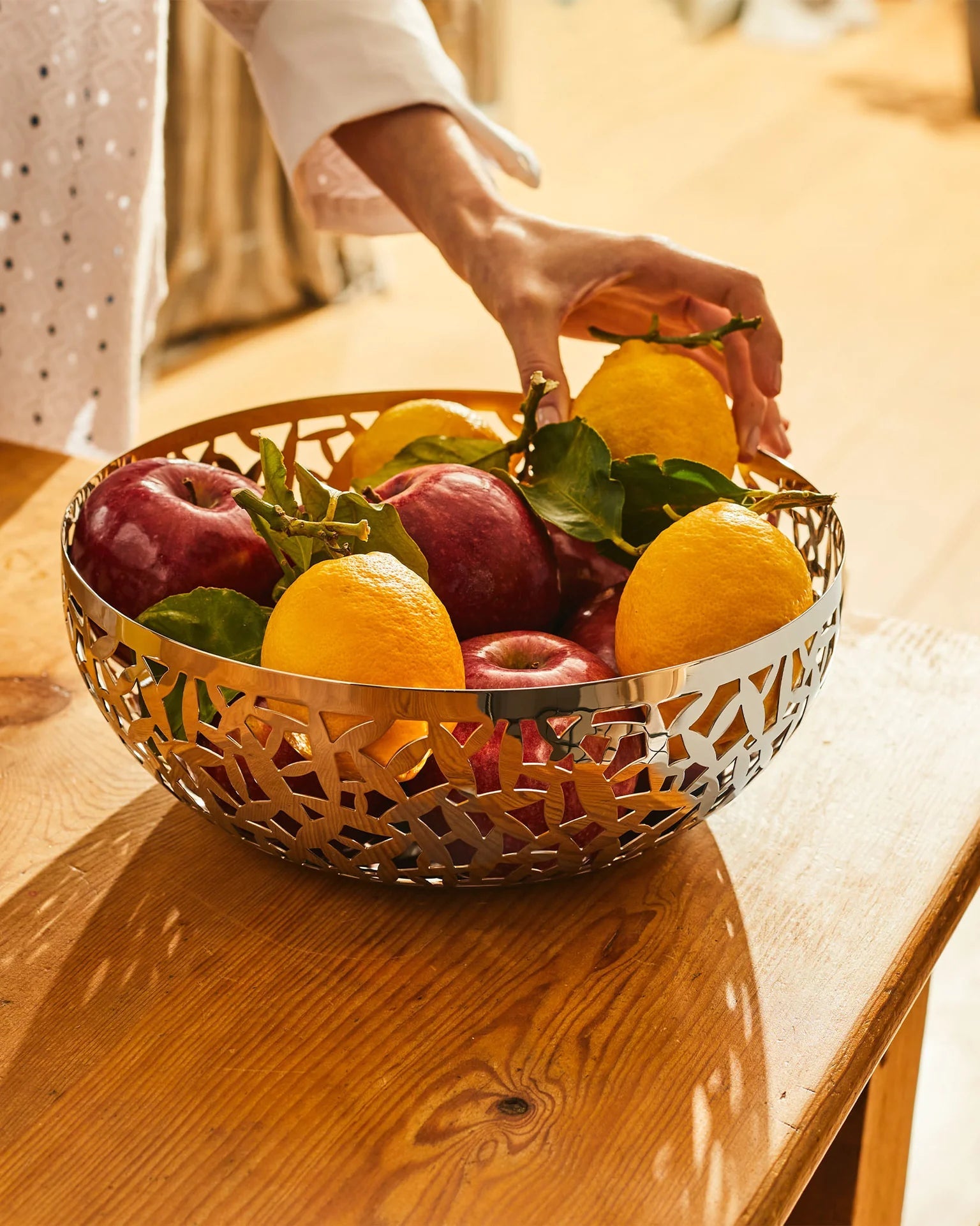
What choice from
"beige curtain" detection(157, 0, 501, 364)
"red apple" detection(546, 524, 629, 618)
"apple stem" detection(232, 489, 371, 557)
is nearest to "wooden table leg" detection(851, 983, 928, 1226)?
"red apple" detection(546, 524, 629, 618)

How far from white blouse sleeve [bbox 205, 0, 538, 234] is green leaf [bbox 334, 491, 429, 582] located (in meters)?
0.36

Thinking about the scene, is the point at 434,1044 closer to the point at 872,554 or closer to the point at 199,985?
the point at 199,985

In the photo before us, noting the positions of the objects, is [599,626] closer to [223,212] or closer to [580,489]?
[580,489]

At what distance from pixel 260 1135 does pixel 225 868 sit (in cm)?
13

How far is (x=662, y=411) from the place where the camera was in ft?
1.89

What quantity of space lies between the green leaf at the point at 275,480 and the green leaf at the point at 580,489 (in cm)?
10

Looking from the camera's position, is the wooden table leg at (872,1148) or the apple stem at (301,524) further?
the wooden table leg at (872,1148)

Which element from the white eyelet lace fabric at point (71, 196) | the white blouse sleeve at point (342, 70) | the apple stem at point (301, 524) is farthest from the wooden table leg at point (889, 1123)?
the white eyelet lace fabric at point (71, 196)

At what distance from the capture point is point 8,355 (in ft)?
3.15

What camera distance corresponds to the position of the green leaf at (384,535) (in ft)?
1.58

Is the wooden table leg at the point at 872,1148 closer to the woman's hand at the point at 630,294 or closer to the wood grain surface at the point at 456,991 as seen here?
the wood grain surface at the point at 456,991

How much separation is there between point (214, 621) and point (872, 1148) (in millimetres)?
464

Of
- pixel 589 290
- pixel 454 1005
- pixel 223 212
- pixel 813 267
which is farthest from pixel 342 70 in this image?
pixel 813 267

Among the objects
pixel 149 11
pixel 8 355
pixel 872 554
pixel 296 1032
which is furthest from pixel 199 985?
pixel 872 554
